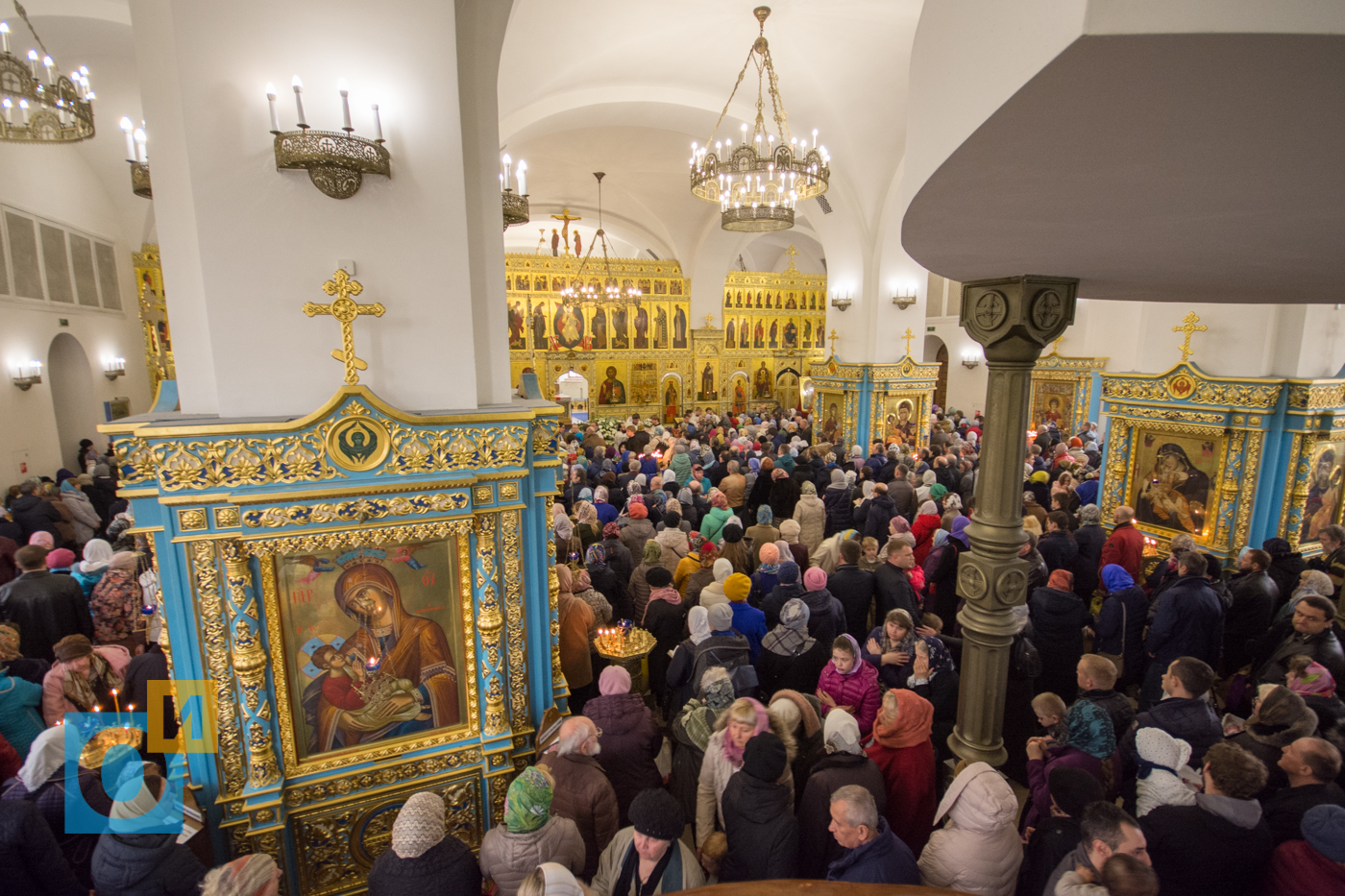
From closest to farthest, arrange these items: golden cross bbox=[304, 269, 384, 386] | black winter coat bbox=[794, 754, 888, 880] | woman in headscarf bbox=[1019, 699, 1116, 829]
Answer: black winter coat bbox=[794, 754, 888, 880] < woman in headscarf bbox=[1019, 699, 1116, 829] < golden cross bbox=[304, 269, 384, 386]

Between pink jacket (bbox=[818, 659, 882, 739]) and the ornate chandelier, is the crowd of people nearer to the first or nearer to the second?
pink jacket (bbox=[818, 659, 882, 739])

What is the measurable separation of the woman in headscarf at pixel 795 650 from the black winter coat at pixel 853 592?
37.9 inches

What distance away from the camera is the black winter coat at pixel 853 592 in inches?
203

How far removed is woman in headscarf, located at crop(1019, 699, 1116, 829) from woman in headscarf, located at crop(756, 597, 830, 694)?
1.39m

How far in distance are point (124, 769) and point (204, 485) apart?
1330mm

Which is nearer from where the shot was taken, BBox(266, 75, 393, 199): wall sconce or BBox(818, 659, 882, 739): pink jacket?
BBox(266, 75, 393, 199): wall sconce

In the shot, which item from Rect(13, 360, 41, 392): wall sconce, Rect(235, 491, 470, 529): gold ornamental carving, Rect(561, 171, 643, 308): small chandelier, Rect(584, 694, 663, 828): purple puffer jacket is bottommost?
Rect(584, 694, 663, 828): purple puffer jacket

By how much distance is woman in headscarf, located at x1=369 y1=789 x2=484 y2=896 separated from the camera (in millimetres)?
2482

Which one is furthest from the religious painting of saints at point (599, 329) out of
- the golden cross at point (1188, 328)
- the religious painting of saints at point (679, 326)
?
the golden cross at point (1188, 328)

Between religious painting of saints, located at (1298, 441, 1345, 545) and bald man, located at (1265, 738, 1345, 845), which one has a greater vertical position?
religious painting of saints, located at (1298, 441, 1345, 545)

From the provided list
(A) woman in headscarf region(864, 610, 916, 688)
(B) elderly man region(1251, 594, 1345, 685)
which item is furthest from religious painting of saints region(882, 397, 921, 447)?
(A) woman in headscarf region(864, 610, 916, 688)

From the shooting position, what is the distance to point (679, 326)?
72.4 ft

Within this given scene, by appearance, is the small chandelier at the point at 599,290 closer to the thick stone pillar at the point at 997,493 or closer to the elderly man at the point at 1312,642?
the thick stone pillar at the point at 997,493

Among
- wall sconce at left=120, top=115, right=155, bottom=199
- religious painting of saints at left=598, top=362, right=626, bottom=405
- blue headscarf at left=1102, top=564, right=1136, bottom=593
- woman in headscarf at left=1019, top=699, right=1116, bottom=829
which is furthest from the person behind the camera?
religious painting of saints at left=598, top=362, right=626, bottom=405
